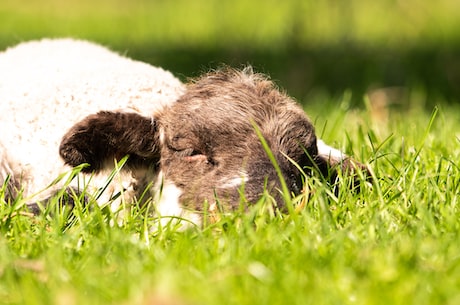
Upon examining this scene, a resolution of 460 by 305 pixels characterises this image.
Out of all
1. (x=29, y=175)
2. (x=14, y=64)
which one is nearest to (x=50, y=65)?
(x=14, y=64)

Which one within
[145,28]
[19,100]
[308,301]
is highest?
[308,301]

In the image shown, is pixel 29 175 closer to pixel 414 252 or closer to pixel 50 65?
pixel 50 65

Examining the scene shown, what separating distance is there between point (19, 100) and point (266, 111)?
1.98 metres

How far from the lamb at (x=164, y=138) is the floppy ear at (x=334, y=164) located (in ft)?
0.03

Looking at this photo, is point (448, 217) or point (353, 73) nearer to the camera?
point (448, 217)

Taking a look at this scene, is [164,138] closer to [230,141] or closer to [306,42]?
[230,141]

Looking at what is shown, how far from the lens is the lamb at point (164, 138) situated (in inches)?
189

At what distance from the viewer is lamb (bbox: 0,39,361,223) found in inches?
189

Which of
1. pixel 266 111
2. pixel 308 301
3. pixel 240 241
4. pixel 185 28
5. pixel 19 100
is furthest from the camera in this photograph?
pixel 185 28

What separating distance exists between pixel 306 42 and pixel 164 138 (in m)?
8.15

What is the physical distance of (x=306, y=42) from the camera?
42.8ft

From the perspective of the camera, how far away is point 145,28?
1541 cm

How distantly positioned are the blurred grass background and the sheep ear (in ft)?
20.6

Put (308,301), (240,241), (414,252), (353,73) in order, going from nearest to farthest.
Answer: (308,301) < (414,252) < (240,241) < (353,73)
